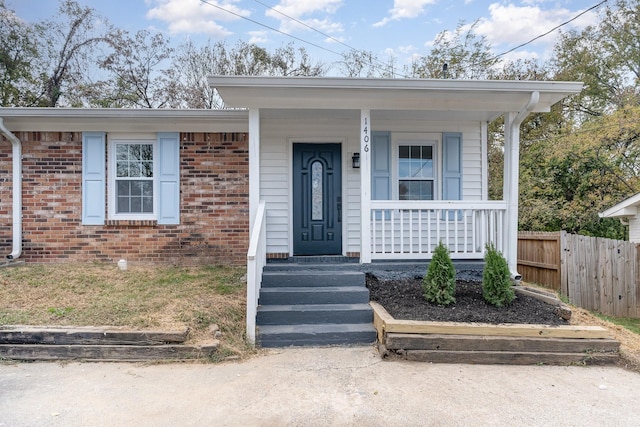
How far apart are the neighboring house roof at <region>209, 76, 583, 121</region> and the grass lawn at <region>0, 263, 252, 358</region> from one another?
99.2 inches

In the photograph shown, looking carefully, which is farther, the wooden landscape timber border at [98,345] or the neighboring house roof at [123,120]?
the neighboring house roof at [123,120]

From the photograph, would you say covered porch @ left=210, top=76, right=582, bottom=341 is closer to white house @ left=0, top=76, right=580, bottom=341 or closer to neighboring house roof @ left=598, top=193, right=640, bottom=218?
white house @ left=0, top=76, right=580, bottom=341

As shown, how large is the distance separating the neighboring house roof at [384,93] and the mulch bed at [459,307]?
2.42 metres

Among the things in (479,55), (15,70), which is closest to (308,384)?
(479,55)

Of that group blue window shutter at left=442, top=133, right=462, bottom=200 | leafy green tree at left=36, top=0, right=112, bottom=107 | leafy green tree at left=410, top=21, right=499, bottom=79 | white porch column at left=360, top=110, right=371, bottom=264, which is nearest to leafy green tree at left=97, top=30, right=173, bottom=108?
leafy green tree at left=36, top=0, right=112, bottom=107

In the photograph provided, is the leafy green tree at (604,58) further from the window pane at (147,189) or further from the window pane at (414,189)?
the window pane at (147,189)

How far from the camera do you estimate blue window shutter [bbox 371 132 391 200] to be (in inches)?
230

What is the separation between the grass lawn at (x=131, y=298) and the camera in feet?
12.2

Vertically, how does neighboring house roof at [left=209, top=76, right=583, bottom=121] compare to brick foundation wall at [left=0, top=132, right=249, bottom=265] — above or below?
above

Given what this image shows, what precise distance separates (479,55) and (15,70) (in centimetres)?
1739

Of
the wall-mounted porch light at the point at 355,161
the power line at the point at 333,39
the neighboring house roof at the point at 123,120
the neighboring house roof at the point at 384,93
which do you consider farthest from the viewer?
the power line at the point at 333,39

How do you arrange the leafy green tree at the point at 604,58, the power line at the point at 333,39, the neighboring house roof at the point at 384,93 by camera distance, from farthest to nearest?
1. the leafy green tree at the point at 604,58
2. the power line at the point at 333,39
3. the neighboring house roof at the point at 384,93

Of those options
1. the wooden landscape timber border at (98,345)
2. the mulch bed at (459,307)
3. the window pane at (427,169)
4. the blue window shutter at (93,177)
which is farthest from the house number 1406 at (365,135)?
the blue window shutter at (93,177)

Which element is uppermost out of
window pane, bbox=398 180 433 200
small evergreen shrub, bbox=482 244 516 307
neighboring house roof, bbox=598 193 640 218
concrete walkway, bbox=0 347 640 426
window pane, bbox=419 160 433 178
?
window pane, bbox=419 160 433 178
